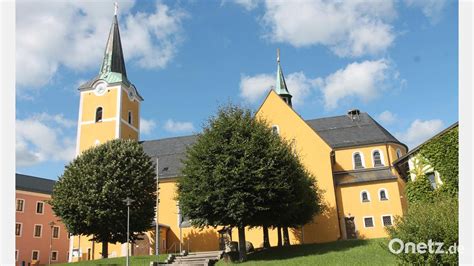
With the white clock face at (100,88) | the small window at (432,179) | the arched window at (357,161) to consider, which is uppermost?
the white clock face at (100,88)

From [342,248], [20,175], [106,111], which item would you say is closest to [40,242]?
[20,175]

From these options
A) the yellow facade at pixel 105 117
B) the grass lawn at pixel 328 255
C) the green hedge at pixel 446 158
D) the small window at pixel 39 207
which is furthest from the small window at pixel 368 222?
the small window at pixel 39 207

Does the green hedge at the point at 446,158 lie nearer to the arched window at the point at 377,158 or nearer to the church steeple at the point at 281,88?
the arched window at the point at 377,158

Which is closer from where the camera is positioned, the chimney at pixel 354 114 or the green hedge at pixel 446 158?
the green hedge at pixel 446 158

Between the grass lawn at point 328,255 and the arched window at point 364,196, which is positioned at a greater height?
the arched window at point 364,196

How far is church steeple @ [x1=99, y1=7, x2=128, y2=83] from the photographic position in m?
54.2

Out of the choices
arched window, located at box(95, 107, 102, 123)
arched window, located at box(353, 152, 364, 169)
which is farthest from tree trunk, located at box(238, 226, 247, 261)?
arched window, located at box(95, 107, 102, 123)

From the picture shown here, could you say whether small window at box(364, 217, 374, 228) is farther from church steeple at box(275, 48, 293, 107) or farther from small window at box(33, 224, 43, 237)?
small window at box(33, 224, 43, 237)

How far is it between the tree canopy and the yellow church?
535 cm

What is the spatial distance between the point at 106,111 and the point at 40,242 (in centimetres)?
2002

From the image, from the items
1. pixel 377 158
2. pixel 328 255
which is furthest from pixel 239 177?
pixel 377 158

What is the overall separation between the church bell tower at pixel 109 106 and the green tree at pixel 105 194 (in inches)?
563

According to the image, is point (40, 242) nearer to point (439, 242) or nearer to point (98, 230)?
point (98, 230)

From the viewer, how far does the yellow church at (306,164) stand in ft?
130
